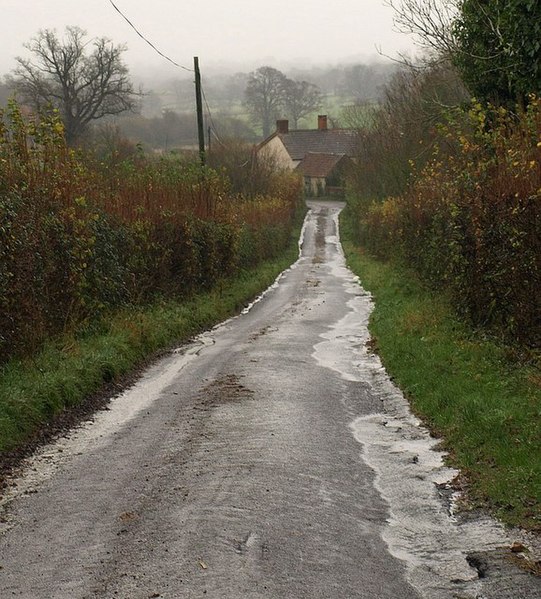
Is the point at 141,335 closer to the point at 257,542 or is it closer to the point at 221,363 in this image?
the point at 221,363

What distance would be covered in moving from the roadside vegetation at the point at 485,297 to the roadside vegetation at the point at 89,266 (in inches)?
197

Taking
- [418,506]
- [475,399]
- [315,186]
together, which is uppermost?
[315,186]

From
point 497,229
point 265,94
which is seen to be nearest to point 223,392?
point 497,229

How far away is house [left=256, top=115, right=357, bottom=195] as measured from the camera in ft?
358

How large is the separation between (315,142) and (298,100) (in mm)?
62418

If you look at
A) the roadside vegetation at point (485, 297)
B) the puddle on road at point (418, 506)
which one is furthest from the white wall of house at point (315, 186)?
the puddle on road at point (418, 506)

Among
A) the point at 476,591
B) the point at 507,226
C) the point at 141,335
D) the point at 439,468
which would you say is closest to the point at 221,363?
the point at 141,335

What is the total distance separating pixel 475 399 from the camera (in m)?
11.1

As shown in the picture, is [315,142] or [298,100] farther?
[298,100]

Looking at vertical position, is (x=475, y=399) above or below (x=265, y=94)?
below

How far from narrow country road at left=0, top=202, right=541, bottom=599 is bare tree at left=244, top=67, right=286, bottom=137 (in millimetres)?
163547

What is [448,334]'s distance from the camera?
16.4 m

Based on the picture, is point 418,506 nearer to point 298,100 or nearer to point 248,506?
point 248,506

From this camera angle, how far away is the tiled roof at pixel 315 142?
11781cm
